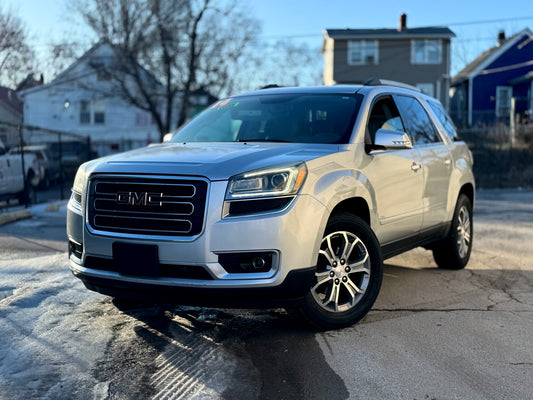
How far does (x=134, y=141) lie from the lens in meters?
34.8

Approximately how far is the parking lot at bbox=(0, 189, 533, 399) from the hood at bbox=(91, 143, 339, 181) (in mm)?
1210

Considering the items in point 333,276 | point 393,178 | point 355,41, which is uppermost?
point 355,41

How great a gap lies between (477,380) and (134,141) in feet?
108

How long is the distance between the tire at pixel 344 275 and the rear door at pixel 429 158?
143 cm

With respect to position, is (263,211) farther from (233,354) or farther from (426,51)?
(426,51)

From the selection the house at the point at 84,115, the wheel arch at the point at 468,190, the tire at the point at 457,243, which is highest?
the house at the point at 84,115

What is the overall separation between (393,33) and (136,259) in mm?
34405

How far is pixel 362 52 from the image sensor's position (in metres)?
35.8

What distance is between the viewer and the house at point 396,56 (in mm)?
35422

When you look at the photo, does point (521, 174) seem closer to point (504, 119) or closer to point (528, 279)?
point (504, 119)

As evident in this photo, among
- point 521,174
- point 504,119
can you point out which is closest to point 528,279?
point 521,174

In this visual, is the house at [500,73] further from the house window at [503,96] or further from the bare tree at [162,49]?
the bare tree at [162,49]

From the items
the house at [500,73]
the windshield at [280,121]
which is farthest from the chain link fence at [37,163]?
the house at [500,73]

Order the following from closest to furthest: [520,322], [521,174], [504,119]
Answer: [520,322]
[521,174]
[504,119]
